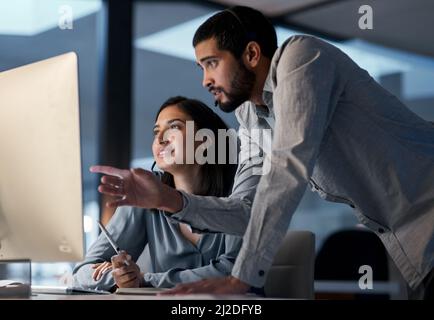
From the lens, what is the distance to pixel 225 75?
1.52 metres

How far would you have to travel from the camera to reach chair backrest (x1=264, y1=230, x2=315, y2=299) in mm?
1668

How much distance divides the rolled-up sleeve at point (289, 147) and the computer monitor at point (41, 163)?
0.29 metres

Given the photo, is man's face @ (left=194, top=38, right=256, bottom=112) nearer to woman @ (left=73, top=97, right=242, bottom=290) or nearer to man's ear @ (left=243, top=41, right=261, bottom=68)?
man's ear @ (left=243, top=41, right=261, bottom=68)

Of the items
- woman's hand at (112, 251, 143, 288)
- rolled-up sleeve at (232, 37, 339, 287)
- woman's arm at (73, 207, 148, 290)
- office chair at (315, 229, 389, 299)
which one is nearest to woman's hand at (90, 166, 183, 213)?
rolled-up sleeve at (232, 37, 339, 287)

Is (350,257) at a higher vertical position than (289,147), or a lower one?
lower

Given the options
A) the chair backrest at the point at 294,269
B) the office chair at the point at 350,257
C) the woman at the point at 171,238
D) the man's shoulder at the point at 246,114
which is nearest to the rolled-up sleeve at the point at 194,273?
the woman at the point at 171,238

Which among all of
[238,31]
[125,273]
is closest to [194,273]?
[125,273]

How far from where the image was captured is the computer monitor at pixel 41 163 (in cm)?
109

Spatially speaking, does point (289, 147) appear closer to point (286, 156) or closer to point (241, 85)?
point (286, 156)

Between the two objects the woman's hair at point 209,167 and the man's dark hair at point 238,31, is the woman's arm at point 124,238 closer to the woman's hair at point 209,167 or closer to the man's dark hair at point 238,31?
the woman's hair at point 209,167

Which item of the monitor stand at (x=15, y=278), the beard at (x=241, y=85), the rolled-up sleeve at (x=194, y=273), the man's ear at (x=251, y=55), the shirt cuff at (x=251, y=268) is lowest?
the rolled-up sleeve at (x=194, y=273)

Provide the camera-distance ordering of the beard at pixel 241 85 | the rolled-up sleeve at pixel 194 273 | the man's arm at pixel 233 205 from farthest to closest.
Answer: the rolled-up sleeve at pixel 194 273
the beard at pixel 241 85
the man's arm at pixel 233 205

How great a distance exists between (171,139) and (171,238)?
0.34 metres

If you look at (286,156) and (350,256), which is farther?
(350,256)
